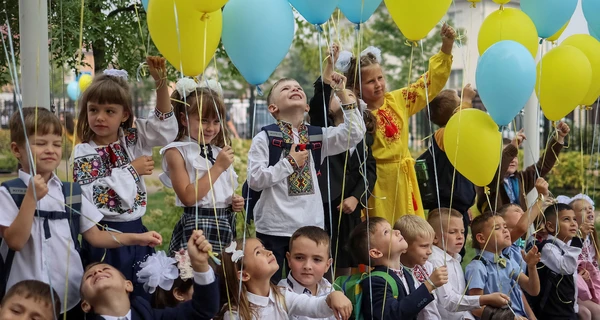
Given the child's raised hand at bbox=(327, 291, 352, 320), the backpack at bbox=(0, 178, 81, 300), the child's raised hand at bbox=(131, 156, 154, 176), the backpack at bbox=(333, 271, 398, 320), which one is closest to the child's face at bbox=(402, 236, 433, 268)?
the backpack at bbox=(333, 271, 398, 320)

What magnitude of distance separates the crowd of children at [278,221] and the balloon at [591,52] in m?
0.30

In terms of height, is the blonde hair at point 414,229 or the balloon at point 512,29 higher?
the balloon at point 512,29

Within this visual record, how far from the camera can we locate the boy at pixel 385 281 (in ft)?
11.7

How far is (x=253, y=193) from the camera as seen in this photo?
14.6ft

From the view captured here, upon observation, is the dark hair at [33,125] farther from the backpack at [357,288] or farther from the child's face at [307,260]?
the backpack at [357,288]

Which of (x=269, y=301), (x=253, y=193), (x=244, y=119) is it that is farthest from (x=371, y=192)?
(x=244, y=119)

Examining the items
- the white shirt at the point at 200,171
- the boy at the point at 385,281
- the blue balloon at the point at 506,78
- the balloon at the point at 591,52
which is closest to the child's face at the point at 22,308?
the white shirt at the point at 200,171

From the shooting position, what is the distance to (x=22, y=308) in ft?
9.82

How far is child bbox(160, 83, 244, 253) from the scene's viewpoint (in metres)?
3.80

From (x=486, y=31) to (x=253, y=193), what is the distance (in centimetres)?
156

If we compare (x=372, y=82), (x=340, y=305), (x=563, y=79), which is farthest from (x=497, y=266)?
(x=340, y=305)

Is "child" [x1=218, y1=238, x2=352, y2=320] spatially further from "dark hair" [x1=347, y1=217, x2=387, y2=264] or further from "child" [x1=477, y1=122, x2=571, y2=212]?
"child" [x1=477, y1=122, x2=571, y2=212]

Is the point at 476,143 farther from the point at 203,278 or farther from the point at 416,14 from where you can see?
the point at 203,278

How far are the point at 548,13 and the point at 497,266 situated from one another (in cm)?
138
